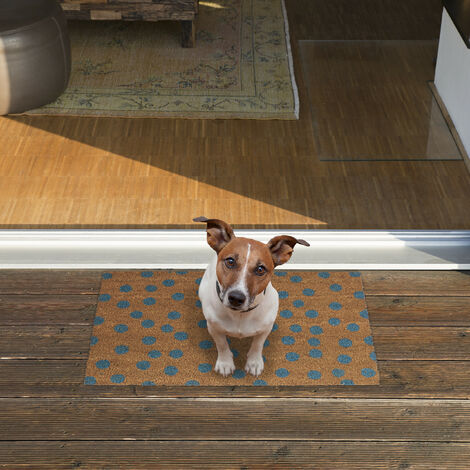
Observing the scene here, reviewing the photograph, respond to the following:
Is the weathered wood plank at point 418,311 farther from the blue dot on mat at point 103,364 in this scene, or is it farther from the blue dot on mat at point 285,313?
the blue dot on mat at point 103,364

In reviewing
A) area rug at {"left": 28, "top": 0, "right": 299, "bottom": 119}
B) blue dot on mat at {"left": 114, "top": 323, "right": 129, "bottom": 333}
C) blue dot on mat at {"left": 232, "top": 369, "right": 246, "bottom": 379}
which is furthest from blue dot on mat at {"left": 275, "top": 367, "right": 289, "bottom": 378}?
area rug at {"left": 28, "top": 0, "right": 299, "bottom": 119}

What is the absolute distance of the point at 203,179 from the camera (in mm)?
3219

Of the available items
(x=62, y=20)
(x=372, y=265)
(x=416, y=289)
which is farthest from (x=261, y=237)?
(x=62, y=20)

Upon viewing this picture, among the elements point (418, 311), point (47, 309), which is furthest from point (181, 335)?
point (418, 311)

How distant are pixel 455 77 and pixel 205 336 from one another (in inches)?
76.9

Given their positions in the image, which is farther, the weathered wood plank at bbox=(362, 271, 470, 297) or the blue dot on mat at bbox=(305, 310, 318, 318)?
the weathered wood plank at bbox=(362, 271, 470, 297)

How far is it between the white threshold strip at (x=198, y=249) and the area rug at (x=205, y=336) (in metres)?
0.07

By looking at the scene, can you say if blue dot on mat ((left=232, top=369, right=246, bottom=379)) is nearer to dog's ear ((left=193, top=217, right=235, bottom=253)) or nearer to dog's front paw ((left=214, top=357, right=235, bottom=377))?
dog's front paw ((left=214, top=357, right=235, bottom=377))

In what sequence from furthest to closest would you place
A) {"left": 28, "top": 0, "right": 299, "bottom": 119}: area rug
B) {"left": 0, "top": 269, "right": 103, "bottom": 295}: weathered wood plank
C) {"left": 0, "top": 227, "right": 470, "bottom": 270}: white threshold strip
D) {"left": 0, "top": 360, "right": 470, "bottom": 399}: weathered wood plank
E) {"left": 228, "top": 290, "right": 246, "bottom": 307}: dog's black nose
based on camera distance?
{"left": 28, "top": 0, "right": 299, "bottom": 119}: area rug
{"left": 0, "top": 227, "right": 470, "bottom": 270}: white threshold strip
{"left": 0, "top": 269, "right": 103, "bottom": 295}: weathered wood plank
{"left": 0, "top": 360, "right": 470, "bottom": 399}: weathered wood plank
{"left": 228, "top": 290, "right": 246, "bottom": 307}: dog's black nose

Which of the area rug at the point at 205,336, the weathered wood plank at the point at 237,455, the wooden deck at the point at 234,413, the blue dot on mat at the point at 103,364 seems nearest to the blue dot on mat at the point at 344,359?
the area rug at the point at 205,336

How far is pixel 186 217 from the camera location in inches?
117

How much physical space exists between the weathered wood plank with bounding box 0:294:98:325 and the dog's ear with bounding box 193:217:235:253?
2.16 ft

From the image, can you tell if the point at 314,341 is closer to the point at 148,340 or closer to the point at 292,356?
the point at 292,356

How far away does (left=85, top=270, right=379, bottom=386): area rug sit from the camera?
234 cm
